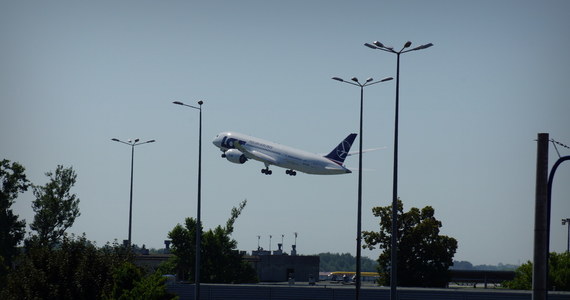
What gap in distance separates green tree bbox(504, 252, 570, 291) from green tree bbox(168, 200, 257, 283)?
31215 mm

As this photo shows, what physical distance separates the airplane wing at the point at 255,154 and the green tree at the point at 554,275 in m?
36.2

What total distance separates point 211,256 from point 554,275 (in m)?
37.3

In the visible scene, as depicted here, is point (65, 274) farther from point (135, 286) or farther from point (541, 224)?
point (541, 224)

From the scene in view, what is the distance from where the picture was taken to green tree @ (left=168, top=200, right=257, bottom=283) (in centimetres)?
10031

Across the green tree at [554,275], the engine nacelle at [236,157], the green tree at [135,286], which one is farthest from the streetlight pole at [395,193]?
the engine nacelle at [236,157]

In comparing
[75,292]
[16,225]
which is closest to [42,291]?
[75,292]

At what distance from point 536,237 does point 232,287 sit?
35.7 meters

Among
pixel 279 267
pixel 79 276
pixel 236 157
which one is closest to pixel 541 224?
pixel 79 276

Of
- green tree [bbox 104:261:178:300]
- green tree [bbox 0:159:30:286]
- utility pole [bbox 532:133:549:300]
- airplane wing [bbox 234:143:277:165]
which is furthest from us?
airplane wing [bbox 234:143:277:165]

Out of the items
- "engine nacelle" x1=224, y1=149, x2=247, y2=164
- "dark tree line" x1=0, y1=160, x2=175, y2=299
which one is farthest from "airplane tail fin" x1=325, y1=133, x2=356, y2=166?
"dark tree line" x1=0, y1=160, x2=175, y2=299

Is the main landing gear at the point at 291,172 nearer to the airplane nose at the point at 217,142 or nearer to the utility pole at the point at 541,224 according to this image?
the airplane nose at the point at 217,142

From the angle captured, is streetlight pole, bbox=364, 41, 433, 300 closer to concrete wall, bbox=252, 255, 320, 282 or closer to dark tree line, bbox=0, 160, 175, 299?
dark tree line, bbox=0, 160, 175, 299

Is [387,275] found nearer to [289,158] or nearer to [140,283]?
[289,158]

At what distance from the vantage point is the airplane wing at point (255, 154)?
109 meters
